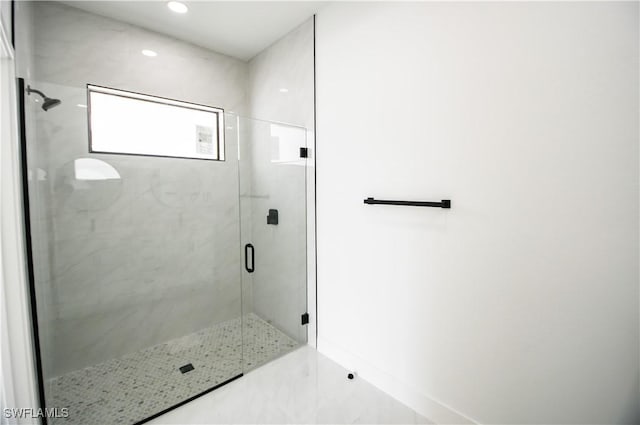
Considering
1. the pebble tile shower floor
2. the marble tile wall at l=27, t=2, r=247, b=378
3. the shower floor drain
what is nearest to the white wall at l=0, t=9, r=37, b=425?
the marble tile wall at l=27, t=2, r=247, b=378

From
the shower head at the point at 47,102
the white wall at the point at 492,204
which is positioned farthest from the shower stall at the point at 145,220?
the white wall at the point at 492,204

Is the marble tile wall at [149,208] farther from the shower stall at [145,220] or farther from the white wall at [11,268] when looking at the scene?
the white wall at [11,268]

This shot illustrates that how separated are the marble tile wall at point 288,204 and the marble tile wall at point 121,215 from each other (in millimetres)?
220

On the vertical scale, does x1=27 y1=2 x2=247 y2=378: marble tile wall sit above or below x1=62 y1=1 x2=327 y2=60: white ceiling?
below

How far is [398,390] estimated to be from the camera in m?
1.78

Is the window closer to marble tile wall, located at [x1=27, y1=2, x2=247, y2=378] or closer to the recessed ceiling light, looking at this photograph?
marble tile wall, located at [x1=27, y1=2, x2=247, y2=378]

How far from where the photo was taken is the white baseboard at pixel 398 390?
1.57 metres

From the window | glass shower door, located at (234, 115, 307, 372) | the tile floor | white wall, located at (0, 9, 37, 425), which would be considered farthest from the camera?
glass shower door, located at (234, 115, 307, 372)

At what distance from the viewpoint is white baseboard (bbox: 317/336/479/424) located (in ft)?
5.15

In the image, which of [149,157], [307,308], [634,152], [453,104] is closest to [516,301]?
[634,152]

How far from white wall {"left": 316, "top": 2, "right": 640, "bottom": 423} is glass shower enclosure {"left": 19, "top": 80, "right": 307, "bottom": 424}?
0.63 m

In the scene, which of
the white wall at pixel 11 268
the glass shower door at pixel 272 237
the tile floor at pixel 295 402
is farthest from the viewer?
the glass shower door at pixel 272 237

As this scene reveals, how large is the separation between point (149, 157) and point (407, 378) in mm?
2261

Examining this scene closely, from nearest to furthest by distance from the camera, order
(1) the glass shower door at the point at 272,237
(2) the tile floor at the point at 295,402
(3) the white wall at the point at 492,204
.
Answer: (3) the white wall at the point at 492,204, (2) the tile floor at the point at 295,402, (1) the glass shower door at the point at 272,237
